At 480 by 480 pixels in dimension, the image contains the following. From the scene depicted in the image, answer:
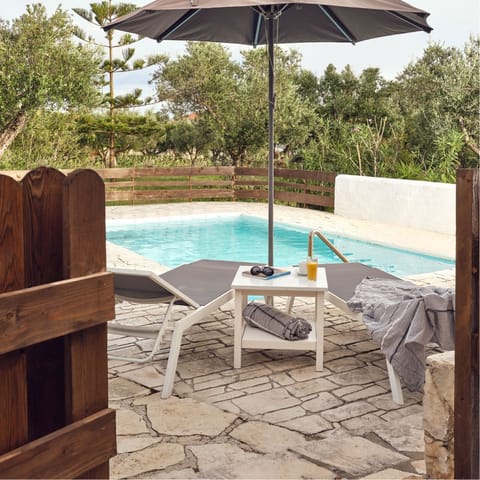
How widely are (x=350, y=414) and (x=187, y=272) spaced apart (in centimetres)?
204

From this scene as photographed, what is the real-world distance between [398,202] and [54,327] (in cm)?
975

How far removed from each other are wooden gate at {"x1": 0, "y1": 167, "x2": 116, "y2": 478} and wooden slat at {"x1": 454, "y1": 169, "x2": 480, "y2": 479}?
865 millimetres

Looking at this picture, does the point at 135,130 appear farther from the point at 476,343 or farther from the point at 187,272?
the point at 476,343

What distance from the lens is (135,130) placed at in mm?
17016

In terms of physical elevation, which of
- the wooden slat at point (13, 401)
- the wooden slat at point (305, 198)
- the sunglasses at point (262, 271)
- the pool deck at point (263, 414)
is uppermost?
the wooden slat at point (305, 198)

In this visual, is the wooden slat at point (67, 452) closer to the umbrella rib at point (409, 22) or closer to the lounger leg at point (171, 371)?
the lounger leg at point (171, 371)

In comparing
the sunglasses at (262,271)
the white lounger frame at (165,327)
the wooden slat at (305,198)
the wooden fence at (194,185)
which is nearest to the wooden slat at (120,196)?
the wooden fence at (194,185)

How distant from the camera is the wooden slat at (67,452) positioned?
1.44 m

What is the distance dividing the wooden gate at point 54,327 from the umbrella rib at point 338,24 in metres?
4.09

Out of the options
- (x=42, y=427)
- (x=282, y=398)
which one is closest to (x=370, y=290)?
(x=282, y=398)

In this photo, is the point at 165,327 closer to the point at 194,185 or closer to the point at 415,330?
the point at 415,330

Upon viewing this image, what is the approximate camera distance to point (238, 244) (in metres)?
10.4

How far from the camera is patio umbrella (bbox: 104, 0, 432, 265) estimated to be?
4.93m

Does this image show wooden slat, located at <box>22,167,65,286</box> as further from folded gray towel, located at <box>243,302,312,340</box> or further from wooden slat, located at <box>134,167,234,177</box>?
wooden slat, located at <box>134,167,234,177</box>
